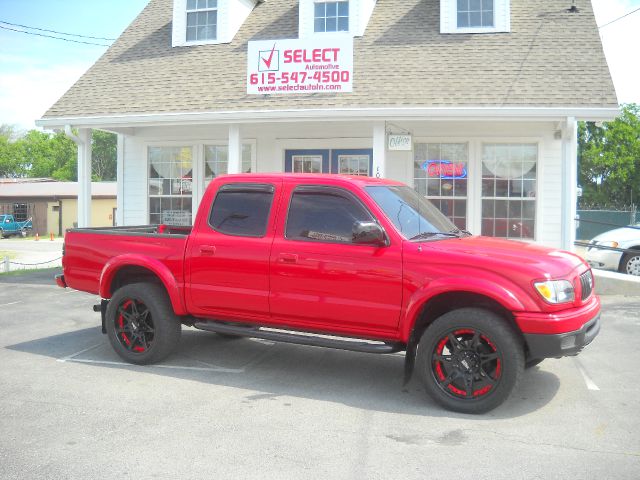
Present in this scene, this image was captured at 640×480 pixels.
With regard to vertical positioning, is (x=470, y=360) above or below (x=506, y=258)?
below

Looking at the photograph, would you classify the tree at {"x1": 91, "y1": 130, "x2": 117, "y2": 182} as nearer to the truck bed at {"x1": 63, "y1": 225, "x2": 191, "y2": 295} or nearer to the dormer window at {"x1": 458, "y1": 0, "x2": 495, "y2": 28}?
the dormer window at {"x1": 458, "y1": 0, "x2": 495, "y2": 28}

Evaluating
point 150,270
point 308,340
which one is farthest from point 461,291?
point 150,270

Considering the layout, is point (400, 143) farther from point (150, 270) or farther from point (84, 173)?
point (150, 270)

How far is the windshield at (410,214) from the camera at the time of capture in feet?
18.7

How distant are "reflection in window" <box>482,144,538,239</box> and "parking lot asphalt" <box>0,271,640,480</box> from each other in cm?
502

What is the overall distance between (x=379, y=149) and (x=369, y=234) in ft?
20.3

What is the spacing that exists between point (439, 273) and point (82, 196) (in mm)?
9839

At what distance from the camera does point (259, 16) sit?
14781 mm

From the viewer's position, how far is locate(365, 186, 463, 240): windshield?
571 centimetres

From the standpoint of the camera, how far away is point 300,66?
1198 centimetres

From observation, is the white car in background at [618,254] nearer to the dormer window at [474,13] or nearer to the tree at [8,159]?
the dormer window at [474,13]

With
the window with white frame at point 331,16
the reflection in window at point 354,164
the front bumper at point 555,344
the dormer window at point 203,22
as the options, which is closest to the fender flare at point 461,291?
the front bumper at point 555,344

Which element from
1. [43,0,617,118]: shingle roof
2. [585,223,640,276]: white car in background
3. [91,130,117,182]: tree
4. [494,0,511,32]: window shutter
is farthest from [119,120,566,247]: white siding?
[91,130,117,182]: tree

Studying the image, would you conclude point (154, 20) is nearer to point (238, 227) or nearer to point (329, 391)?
point (238, 227)
